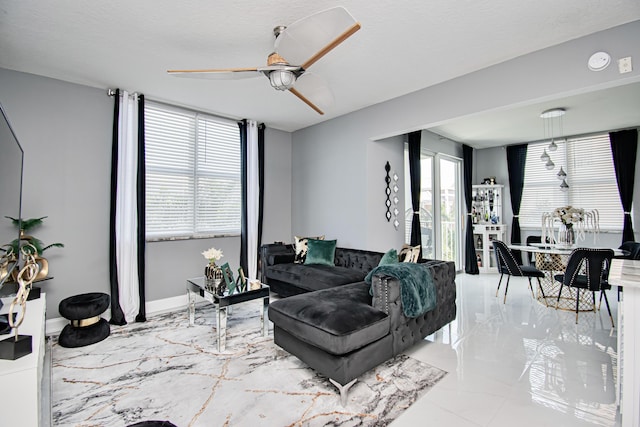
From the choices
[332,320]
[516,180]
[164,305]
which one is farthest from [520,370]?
[516,180]

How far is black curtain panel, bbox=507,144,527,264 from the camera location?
6.32m

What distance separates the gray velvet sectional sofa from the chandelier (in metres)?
3.25

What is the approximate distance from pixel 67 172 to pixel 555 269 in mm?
6980

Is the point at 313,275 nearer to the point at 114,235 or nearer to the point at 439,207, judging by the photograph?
the point at 114,235

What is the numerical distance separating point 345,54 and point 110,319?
4008 mm

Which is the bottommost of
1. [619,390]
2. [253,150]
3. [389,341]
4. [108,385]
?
[108,385]

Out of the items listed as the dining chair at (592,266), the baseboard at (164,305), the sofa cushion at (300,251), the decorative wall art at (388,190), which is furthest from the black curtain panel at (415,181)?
the baseboard at (164,305)

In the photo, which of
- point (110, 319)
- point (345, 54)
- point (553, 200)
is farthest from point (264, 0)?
point (553, 200)

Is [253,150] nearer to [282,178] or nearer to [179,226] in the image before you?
[282,178]

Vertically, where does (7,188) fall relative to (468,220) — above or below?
above

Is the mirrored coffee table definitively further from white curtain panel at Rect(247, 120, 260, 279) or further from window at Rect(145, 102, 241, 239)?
white curtain panel at Rect(247, 120, 260, 279)

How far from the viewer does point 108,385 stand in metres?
2.21

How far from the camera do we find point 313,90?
2.55 m

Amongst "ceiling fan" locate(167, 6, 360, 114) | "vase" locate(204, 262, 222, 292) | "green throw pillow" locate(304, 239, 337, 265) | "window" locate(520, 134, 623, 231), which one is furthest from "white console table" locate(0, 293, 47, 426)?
"window" locate(520, 134, 623, 231)
